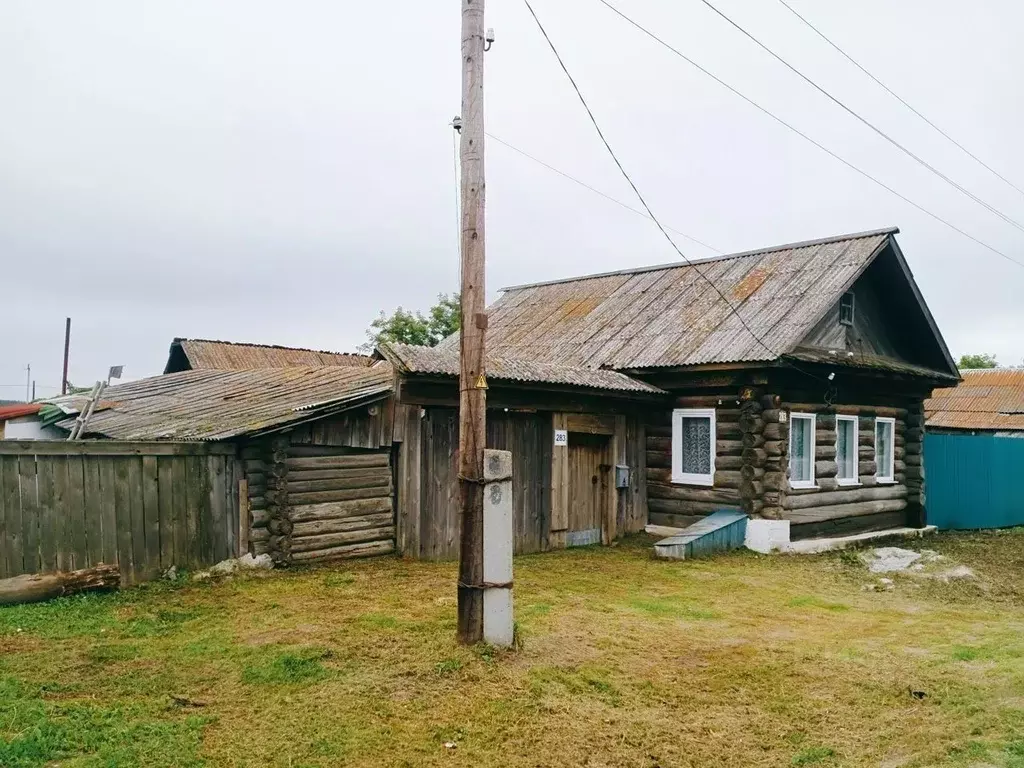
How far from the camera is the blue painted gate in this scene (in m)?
20.2

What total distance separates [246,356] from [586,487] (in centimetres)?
1779

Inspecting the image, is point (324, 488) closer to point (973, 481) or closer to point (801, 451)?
point (801, 451)

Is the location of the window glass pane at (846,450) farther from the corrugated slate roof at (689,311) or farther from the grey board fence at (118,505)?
the grey board fence at (118,505)

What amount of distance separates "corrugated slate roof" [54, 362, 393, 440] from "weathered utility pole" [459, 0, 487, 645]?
14.2 feet

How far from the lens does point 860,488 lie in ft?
57.2

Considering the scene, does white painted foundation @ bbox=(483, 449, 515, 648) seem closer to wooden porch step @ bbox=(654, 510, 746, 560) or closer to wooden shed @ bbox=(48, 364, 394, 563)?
wooden shed @ bbox=(48, 364, 394, 563)

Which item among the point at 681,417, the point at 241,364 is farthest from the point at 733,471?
the point at 241,364

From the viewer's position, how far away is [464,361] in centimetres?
762

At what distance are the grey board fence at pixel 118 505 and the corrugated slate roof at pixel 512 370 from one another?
2686mm

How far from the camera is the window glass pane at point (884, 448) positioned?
18656 mm

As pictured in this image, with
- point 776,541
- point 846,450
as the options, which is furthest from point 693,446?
point 846,450

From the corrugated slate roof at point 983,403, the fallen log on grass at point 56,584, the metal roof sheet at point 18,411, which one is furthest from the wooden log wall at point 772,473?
the corrugated slate roof at point 983,403

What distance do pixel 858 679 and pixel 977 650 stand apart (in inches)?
70.3

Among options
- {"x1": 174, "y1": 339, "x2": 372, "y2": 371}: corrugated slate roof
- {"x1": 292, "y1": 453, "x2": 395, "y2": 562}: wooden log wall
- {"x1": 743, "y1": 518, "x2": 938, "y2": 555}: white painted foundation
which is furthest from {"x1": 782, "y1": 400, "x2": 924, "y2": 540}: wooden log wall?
{"x1": 174, "y1": 339, "x2": 372, "y2": 371}: corrugated slate roof
